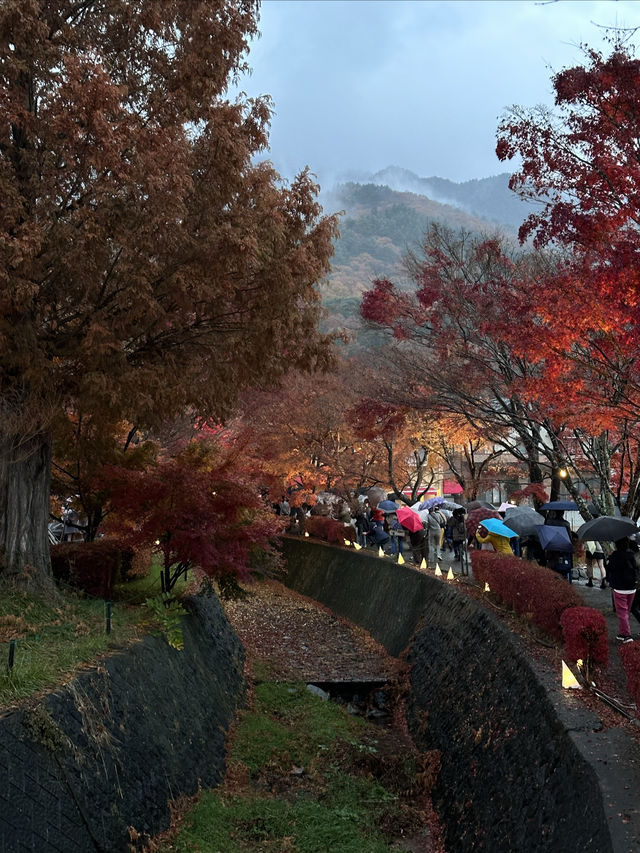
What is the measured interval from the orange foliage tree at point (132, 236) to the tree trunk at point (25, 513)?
0.09 ft

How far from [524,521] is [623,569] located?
17.7ft

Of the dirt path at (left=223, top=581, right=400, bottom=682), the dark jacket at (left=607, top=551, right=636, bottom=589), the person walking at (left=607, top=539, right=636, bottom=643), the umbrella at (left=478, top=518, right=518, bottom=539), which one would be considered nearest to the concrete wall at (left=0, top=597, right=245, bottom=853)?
the dirt path at (left=223, top=581, right=400, bottom=682)

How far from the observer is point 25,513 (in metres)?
11.1

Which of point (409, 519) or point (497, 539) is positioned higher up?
point (409, 519)

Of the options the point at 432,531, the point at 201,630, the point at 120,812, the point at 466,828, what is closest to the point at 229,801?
the point at 120,812

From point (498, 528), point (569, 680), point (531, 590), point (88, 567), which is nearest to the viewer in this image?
point (569, 680)

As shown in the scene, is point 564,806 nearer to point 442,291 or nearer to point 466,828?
point 466,828

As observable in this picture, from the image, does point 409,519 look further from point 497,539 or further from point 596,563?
point 596,563

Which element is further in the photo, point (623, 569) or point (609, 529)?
point (609, 529)

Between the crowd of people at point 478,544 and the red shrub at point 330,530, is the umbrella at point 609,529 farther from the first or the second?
the red shrub at point 330,530

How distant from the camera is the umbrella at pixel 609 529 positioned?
11.2m

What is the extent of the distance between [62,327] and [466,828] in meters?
9.68

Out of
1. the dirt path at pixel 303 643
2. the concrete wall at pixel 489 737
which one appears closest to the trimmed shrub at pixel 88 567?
the dirt path at pixel 303 643

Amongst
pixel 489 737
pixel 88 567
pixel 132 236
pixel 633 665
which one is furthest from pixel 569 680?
pixel 88 567
